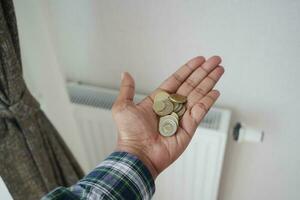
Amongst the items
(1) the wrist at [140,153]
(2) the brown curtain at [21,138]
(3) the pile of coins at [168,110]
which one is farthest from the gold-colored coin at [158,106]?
(2) the brown curtain at [21,138]

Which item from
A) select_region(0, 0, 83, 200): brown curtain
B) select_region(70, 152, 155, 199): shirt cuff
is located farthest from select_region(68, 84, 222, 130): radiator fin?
select_region(70, 152, 155, 199): shirt cuff

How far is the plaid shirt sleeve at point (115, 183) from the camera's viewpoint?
61 cm

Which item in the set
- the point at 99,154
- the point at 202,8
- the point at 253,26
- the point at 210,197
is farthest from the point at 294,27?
the point at 99,154

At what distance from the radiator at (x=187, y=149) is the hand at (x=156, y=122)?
6.4 inches

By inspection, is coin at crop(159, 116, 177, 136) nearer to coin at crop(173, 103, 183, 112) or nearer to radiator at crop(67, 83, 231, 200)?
coin at crop(173, 103, 183, 112)

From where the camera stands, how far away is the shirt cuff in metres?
0.62

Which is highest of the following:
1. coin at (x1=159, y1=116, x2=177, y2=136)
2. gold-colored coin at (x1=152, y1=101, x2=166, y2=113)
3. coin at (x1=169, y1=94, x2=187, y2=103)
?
coin at (x1=169, y1=94, x2=187, y2=103)

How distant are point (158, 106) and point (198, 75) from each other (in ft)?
0.43

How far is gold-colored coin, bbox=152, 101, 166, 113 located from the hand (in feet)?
0.05

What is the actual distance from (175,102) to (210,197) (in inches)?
18.3

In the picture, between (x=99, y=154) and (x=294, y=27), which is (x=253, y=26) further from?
(x=99, y=154)

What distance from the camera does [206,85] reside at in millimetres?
761

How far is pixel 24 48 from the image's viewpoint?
835 mm

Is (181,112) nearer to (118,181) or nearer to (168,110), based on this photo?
(168,110)
